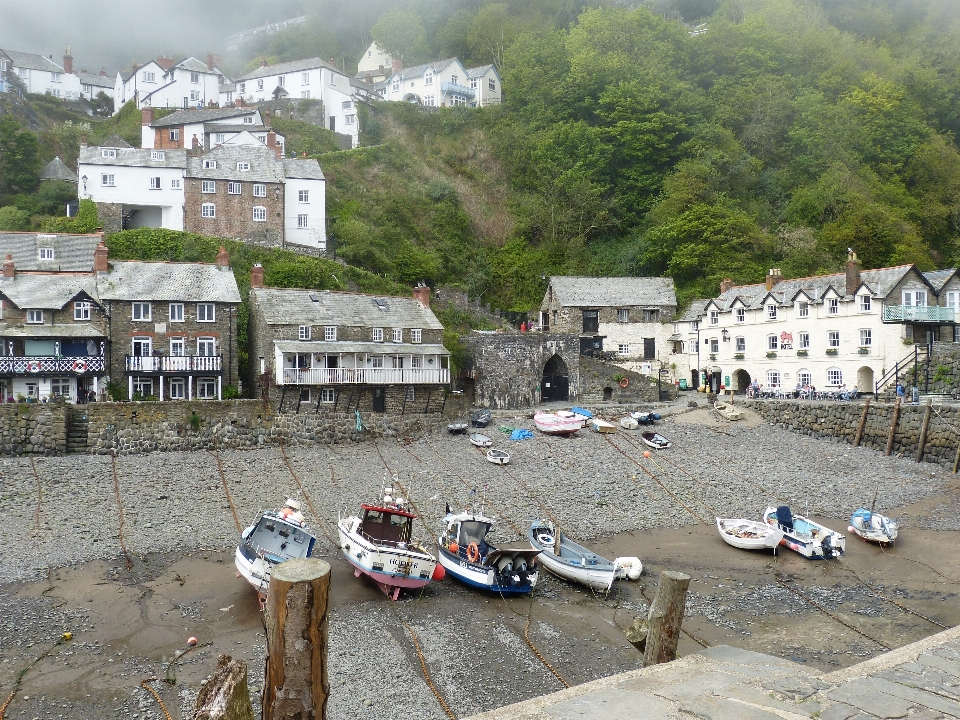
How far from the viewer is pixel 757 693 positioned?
6.39 meters

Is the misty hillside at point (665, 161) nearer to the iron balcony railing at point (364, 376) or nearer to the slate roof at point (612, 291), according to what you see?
the slate roof at point (612, 291)

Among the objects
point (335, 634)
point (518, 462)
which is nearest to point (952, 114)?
point (518, 462)

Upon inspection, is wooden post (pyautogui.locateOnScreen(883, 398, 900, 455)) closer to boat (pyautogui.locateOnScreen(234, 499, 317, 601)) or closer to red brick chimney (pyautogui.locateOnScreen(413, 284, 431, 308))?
red brick chimney (pyautogui.locateOnScreen(413, 284, 431, 308))

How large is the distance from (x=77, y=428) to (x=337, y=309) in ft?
42.4

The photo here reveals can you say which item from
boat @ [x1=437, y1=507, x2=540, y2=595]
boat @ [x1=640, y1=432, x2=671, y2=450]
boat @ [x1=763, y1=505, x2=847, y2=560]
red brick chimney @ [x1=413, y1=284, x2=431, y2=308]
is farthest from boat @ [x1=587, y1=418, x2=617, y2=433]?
boat @ [x1=437, y1=507, x2=540, y2=595]

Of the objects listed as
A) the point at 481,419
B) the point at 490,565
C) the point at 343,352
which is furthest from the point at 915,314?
the point at 490,565

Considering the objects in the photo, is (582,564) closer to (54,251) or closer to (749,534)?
(749,534)

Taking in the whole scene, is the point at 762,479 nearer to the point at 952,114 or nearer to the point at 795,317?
the point at 795,317

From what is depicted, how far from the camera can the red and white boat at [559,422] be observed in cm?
3244

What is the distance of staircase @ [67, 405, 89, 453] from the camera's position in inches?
1101

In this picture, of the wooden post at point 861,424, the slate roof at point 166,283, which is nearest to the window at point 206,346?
the slate roof at point 166,283

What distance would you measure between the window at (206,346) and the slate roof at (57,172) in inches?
1011

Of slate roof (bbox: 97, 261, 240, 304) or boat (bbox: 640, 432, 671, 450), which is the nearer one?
boat (bbox: 640, 432, 671, 450)

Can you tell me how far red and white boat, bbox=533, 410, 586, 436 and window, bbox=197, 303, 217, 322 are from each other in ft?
54.0
